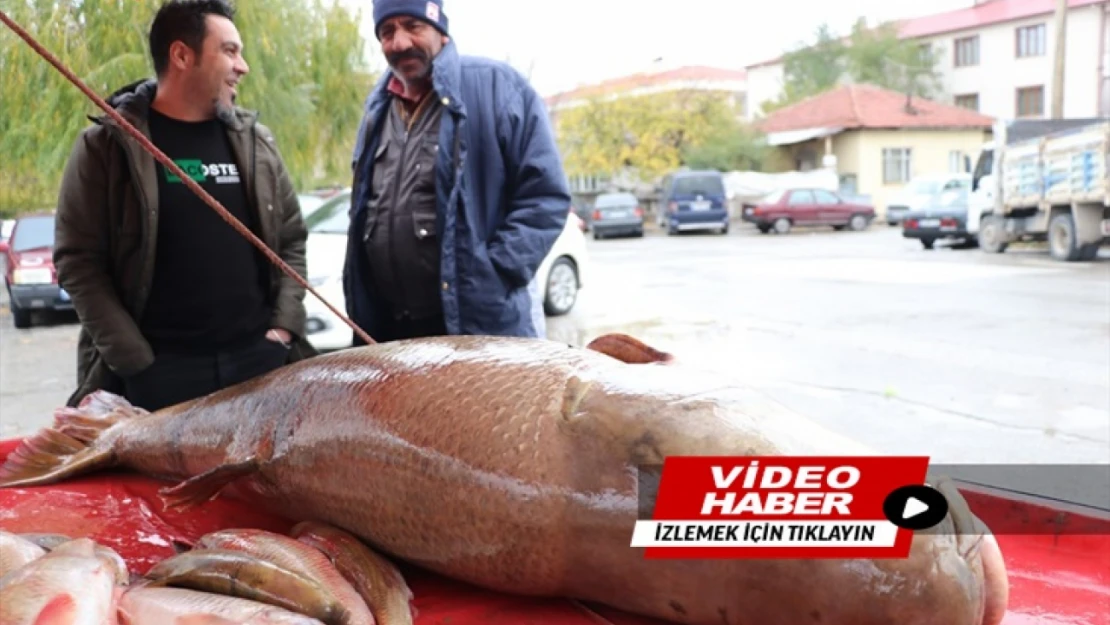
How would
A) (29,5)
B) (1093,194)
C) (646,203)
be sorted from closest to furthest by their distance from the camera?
(29,5)
(1093,194)
(646,203)

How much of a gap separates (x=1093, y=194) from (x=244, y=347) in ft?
48.3

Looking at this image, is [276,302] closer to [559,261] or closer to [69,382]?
[69,382]

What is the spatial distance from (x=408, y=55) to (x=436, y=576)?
4.99ft

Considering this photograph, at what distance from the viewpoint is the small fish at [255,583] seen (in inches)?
38.3

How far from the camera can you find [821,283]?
13047 millimetres

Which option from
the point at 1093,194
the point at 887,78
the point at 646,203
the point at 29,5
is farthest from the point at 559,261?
the point at 887,78

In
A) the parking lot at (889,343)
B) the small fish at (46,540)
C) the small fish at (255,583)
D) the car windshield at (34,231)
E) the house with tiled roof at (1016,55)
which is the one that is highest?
the house with tiled roof at (1016,55)

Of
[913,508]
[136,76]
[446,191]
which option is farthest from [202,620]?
[136,76]

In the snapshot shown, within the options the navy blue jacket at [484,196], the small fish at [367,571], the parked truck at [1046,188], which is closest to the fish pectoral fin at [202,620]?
the small fish at [367,571]

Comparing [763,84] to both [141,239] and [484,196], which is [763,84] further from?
[141,239]

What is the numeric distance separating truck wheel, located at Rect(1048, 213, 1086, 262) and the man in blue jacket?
14.9m

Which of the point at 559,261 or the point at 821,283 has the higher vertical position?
the point at 559,261

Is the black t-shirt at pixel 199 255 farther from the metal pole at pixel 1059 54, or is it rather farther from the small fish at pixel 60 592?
the metal pole at pixel 1059 54

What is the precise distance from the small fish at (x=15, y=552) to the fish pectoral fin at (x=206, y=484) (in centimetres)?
30
